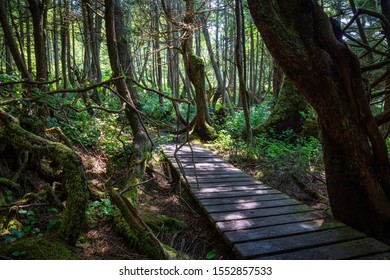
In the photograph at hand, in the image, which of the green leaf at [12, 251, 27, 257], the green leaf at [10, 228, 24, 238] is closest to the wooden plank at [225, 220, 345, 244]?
the green leaf at [12, 251, 27, 257]

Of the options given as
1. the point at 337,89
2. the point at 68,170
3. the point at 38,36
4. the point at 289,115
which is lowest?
the point at 68,170

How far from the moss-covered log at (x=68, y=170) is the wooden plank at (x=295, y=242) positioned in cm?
153

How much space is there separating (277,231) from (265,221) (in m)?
0.27

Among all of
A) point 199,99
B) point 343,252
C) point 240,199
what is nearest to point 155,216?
point 240,199

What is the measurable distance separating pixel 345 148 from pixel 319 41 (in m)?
1.16

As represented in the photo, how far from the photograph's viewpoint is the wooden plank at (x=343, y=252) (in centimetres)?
244

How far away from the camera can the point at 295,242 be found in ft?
8.86

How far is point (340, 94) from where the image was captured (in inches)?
110

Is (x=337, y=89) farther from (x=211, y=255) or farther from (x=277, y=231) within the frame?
(x=211, y=255)

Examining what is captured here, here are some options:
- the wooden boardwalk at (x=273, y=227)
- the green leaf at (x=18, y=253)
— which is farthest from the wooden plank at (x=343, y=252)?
the green leaf at (x=18, y=253)
